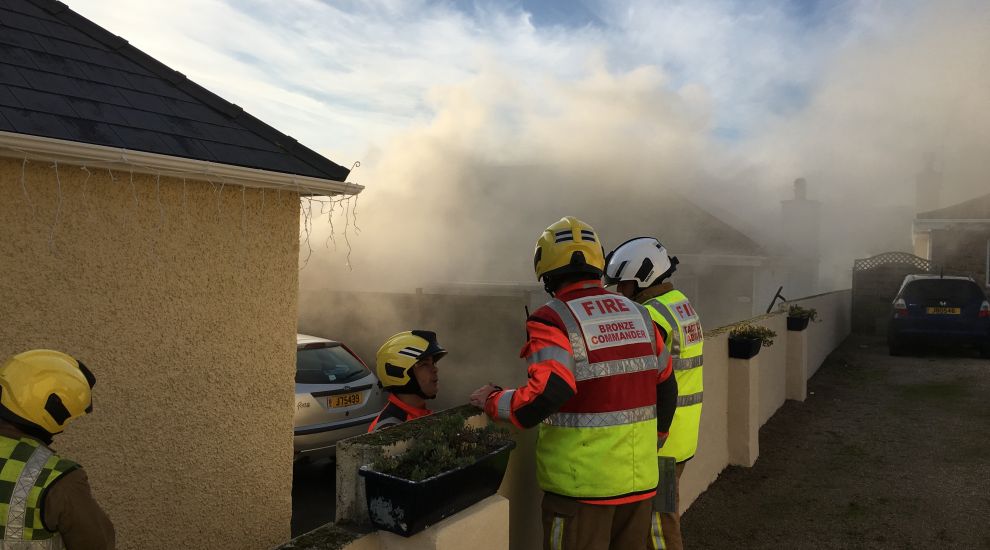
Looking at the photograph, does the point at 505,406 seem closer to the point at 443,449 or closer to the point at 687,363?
the point at 443,449

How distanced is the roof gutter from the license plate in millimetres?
2838

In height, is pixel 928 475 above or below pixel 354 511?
below

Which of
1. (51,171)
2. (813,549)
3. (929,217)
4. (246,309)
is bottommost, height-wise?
(813,549)

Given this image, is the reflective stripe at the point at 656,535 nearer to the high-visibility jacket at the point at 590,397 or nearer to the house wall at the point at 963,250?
the high-visibility jacket at the point at 590,397

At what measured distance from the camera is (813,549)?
164 inches

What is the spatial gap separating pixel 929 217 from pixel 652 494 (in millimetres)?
19158

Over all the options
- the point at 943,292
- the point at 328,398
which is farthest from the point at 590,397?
the point at 943,292

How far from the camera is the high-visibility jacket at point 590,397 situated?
7.66 feet

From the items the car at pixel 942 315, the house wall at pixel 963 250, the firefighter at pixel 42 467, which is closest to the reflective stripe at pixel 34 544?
the firefighter at pixel 42 467

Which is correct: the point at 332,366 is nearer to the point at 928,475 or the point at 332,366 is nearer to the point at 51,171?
the point at 51,171

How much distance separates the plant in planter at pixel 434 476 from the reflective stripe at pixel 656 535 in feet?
3.83

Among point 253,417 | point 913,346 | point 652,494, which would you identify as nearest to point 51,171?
point 253,417

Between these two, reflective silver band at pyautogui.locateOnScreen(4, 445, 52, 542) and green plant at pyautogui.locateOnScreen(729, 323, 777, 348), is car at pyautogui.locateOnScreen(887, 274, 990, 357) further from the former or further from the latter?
reflective silver band at pyautogui.locateOnScreen(4, 445, 52, 542)

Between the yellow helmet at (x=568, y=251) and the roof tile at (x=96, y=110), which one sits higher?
the roof tile at (x=96, y=110)
